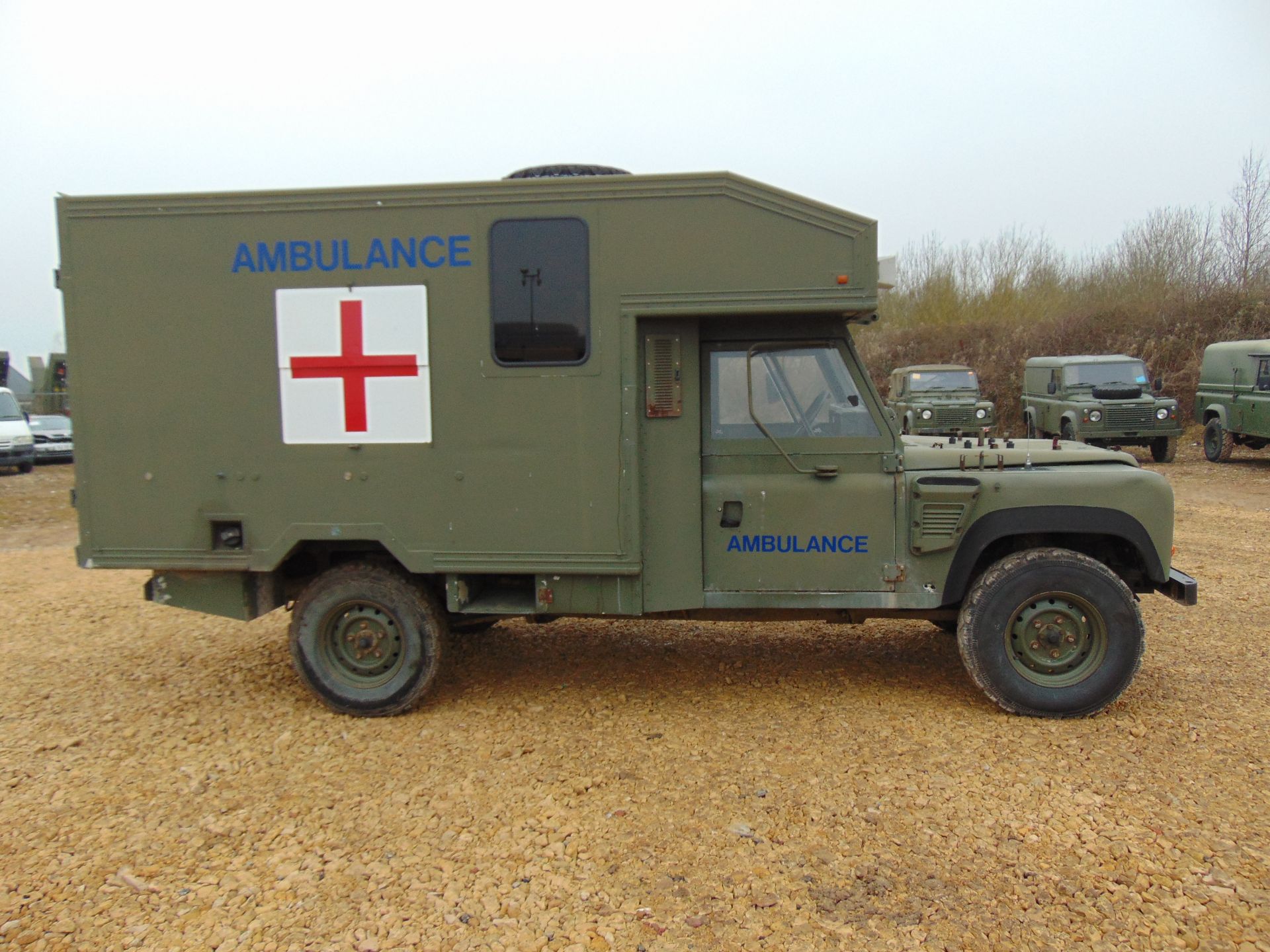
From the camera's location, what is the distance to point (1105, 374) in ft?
56.8

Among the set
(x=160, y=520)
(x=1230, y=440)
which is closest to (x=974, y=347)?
(x=1230, y=440)

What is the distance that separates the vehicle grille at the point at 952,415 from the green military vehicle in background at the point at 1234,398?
4439 mm

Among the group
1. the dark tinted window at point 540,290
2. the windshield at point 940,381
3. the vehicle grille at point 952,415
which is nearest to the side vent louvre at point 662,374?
the dark tinted window at point 540,290

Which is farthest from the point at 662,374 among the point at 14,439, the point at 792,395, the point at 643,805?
the point at 14,439

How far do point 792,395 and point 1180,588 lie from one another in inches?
91.5

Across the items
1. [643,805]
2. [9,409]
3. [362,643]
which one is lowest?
[643,805]

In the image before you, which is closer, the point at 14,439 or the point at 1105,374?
the point at 1105,374

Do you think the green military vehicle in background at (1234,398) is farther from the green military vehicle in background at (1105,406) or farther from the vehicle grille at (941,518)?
the vehicle grille at (941,518)

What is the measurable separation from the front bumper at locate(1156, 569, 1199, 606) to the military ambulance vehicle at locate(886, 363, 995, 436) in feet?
43.3

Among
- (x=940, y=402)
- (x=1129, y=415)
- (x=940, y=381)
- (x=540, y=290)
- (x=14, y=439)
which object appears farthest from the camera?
(x=940, y=381)

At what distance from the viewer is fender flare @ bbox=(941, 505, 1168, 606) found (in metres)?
4.54

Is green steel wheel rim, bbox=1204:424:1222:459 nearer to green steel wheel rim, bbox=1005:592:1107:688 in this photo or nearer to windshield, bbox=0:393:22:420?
green steel wheel rim, bbox=1005:592:1107:688

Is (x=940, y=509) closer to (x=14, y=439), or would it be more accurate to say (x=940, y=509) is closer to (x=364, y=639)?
(x=364, y=639)

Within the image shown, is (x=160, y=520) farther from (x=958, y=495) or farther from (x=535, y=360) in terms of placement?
(x=958, y=495)
